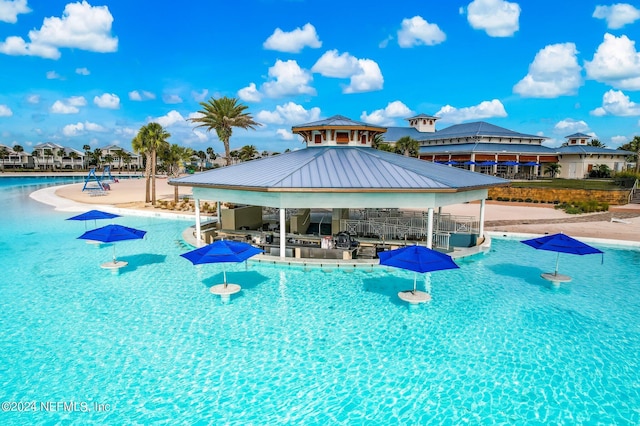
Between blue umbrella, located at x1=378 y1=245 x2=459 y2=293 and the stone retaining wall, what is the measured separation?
3600cm

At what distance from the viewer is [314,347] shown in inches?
432

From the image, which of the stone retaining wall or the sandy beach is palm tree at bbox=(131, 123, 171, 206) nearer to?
the sandy beach

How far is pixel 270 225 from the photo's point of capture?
1043 inches

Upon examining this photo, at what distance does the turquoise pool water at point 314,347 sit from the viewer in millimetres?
8391

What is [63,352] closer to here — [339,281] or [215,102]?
[339,281]

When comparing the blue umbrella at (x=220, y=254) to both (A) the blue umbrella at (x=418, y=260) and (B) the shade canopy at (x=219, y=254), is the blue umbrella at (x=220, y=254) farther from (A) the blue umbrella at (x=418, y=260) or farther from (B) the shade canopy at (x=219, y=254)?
(A) the blue umbrella at (x=418, y=260)

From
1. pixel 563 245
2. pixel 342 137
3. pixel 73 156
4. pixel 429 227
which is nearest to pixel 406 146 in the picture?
pixel 342 137

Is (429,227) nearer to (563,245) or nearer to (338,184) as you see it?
(338,184)

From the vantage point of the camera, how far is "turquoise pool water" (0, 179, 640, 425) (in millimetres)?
8391

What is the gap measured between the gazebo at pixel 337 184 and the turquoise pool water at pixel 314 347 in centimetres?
369

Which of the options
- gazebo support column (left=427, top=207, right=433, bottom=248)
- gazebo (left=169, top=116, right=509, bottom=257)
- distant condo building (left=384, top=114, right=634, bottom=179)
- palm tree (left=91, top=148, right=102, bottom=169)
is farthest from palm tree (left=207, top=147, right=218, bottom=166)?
gazebo support column (left=427, top=207, right=433, bottom=248)

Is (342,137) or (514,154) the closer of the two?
(342,137)

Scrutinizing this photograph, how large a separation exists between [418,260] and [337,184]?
6.73m

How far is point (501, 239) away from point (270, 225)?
55.3 feet
